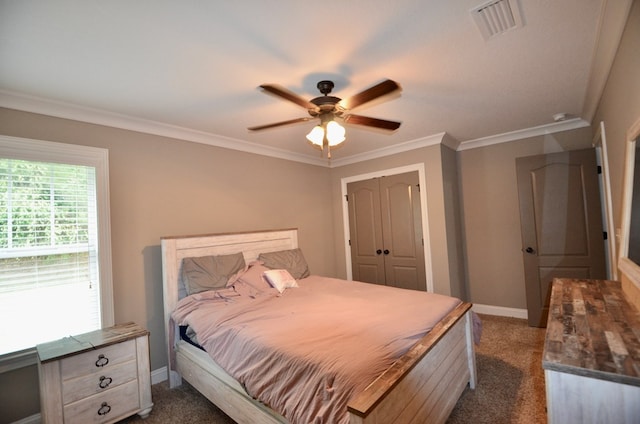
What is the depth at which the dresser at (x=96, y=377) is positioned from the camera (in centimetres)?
178

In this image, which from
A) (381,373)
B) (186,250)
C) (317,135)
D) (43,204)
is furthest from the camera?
(186,250)

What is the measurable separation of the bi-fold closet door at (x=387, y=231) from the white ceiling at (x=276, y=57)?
141 centimetres

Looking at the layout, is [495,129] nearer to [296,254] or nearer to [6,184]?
[296,254]

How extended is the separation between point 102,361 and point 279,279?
1.46 metres

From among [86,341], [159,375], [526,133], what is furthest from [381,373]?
[526,133]

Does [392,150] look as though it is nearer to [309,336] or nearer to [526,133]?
[526,133]

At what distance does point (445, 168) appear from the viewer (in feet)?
12.4

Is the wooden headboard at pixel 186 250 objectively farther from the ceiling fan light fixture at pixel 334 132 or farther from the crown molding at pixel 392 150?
the crown molding at pixel 392 150

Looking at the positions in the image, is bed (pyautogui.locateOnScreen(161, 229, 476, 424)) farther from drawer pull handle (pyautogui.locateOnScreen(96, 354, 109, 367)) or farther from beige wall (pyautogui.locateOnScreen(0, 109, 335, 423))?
drawer pull handle (pyautogui.locateOnScreen(96, 354, 109, 367))

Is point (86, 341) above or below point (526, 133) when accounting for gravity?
below

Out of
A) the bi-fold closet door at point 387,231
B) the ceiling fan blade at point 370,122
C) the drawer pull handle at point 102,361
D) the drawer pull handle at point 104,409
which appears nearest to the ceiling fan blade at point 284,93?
the ceiling fan blade at point 370,122

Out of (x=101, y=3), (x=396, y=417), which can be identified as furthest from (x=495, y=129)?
(x=101, y=3)

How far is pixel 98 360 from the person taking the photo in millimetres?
1964

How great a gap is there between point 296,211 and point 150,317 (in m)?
2.21
